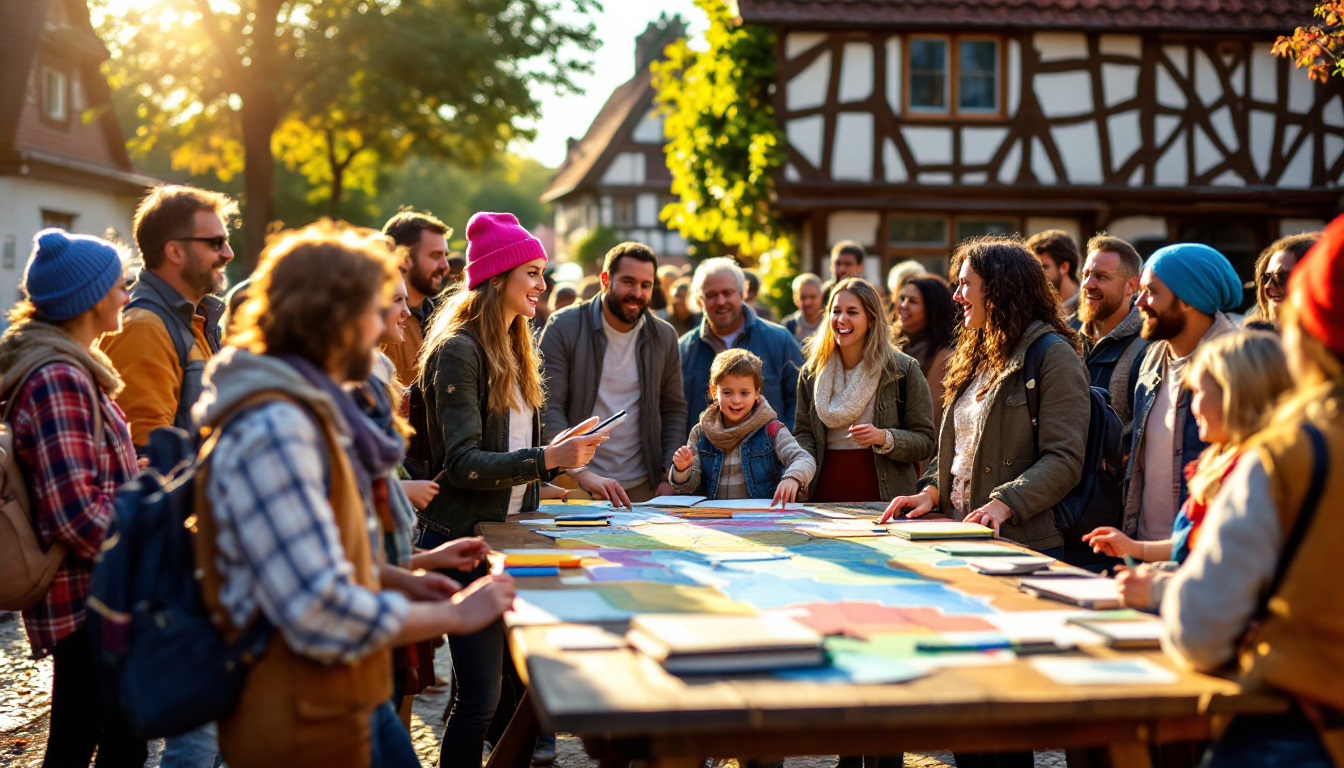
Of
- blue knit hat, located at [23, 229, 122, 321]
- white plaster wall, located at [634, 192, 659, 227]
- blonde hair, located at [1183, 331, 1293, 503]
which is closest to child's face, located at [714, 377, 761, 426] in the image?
blue knit hat, located at [23, 229, 122, 321]

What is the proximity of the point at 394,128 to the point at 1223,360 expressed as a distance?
78.4 ft

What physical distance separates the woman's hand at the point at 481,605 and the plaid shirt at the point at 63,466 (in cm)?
117

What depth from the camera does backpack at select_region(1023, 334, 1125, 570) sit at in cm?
410

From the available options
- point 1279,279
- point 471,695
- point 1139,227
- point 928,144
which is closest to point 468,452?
point 471,695

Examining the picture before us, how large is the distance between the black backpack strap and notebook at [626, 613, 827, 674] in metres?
0.80

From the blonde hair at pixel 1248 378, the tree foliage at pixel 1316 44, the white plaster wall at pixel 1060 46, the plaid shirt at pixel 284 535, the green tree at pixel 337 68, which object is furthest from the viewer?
the green tree at pixel 337 68

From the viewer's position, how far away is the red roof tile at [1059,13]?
16328mm

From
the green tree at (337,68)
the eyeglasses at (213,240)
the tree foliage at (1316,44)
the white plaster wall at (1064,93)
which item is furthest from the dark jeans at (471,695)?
the green tree at (337,68)

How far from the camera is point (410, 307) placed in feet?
18.2

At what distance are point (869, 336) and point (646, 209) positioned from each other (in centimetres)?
3522

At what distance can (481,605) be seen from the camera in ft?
8.36

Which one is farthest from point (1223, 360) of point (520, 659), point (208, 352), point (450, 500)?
point (208, 352)

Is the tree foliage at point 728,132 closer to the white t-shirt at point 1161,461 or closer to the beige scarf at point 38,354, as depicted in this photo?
the white t-shirt at point 1161,461

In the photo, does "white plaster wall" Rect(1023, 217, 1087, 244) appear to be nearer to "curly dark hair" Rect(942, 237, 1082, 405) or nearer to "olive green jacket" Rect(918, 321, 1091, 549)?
"curly dark hair" Rect(942, 237, 1082, 405)
